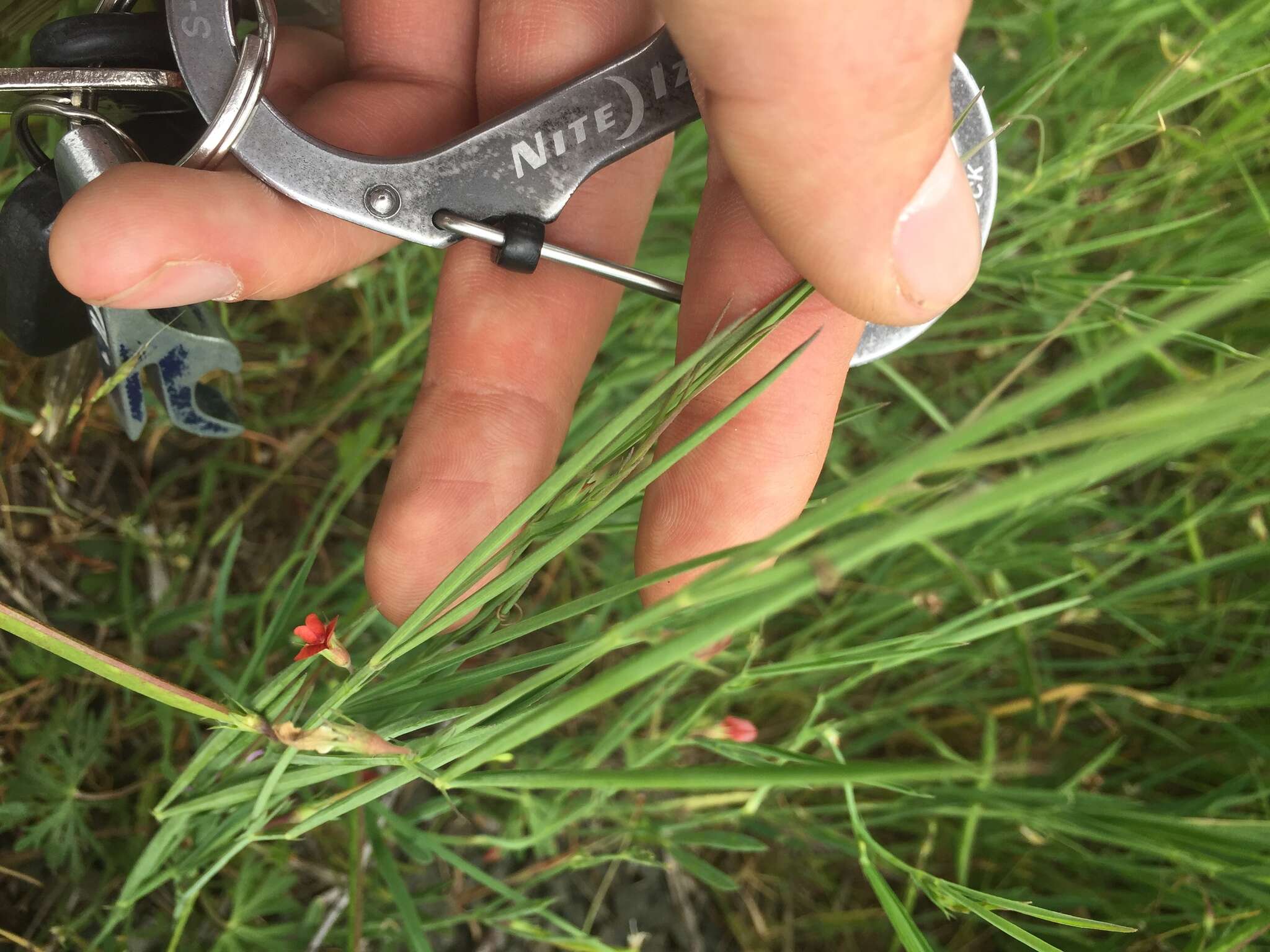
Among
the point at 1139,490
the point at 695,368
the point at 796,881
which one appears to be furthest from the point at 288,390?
the point at 1139,490

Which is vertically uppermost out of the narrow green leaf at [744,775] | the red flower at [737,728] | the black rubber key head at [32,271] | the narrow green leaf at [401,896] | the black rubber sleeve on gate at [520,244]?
the black rubber key head at [32,271]

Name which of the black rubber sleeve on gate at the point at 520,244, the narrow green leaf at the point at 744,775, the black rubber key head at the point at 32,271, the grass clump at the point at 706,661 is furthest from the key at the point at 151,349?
the narrow green leaf at the point at 744,775

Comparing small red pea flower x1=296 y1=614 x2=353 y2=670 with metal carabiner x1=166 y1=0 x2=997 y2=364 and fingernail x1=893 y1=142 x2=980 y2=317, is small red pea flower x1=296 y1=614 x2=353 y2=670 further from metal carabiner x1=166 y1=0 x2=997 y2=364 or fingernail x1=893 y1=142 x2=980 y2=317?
fingernail x1=893 y1=142 x2=980 y2=317

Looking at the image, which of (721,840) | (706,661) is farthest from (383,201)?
(721,840)

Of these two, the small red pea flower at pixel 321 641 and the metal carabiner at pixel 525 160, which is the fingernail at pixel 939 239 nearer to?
the metal carabiner at pixel 525 160

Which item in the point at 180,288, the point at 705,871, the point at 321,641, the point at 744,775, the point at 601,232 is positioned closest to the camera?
the point at 744,775

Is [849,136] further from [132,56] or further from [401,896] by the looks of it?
[401,896]
